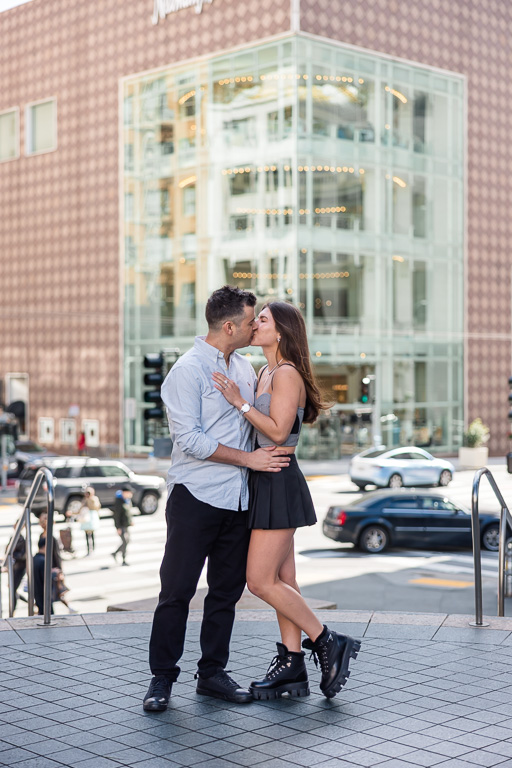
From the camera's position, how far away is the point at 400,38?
4347 cm

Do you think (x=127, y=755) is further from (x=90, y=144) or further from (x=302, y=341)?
(x=90, y=144)

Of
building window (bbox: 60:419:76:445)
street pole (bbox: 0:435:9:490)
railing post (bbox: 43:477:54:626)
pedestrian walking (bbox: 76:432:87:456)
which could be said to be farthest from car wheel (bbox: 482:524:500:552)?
building window (bbox: 60:419:76:445)

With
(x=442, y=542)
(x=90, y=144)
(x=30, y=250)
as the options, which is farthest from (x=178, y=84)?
(x=442, y=542)

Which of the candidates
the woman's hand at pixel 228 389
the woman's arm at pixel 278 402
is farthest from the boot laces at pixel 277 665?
the woman's hand at pixel 228 389

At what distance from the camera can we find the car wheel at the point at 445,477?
32688mm

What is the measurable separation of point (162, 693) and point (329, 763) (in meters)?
1.11

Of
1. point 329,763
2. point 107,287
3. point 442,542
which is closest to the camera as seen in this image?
point 329,763

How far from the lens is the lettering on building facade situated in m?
43.3

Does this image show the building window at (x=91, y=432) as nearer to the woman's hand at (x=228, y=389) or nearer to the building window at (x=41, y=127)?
the building window at (x=41, y=127)

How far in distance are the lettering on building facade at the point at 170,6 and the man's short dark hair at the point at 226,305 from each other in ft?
132

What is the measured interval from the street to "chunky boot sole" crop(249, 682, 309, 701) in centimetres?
986

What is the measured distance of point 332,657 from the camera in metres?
5.44

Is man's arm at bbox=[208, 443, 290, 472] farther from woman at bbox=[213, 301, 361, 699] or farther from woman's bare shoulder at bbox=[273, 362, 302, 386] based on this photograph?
woman's bare shoulder at bbox=[273, 362, 302, 386]

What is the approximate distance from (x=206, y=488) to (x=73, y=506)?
21.8m
